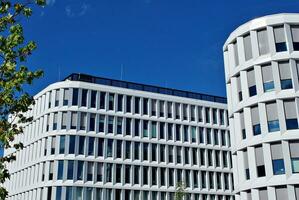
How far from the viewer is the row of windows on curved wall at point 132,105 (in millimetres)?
59562

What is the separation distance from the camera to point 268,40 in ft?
115

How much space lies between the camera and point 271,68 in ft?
113

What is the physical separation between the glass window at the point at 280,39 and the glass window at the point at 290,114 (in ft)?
15.0

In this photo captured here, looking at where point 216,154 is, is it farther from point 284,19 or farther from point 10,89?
point 10,89

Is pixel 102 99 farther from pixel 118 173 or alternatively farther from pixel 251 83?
pixel 251 83

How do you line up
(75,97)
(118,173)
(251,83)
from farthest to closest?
(75,97) → (118,173) → (251,83)

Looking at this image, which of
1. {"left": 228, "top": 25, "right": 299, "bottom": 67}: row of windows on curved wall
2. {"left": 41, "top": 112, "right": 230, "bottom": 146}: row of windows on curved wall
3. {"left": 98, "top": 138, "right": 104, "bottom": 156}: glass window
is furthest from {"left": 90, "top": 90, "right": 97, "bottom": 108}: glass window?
{"left": 228, "top": 25, "right": 299, "bottom": 67}: row of windows on curved wall

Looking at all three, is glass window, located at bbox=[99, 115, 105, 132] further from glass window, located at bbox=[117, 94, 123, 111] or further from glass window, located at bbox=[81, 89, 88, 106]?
glass window, located at bbox=[81, 89, 88, 106]

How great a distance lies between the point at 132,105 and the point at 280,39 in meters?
31.7

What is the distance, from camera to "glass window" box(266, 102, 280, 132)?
33.0 m

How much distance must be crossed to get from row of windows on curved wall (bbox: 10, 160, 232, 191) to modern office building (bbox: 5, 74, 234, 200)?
14 cm

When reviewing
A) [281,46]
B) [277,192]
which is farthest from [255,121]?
[281,46]

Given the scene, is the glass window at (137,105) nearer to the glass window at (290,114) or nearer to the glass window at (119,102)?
the glass window at (119,102)

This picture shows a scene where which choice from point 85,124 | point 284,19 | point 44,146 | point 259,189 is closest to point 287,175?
point 259,189
